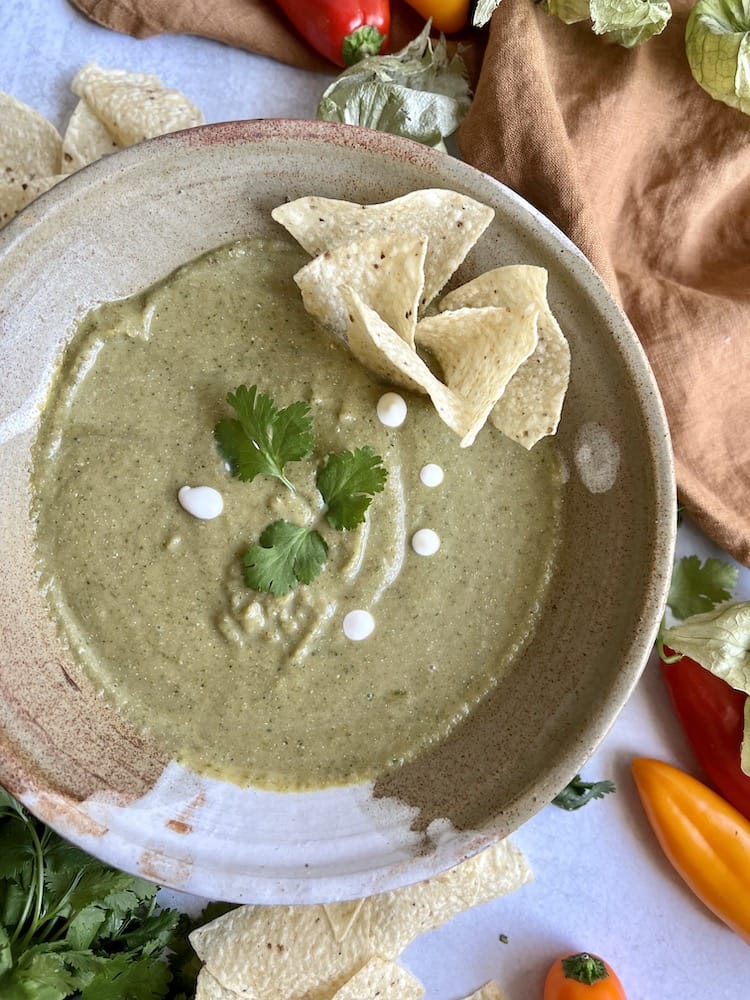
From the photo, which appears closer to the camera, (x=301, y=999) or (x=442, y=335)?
(x=442, y=335)

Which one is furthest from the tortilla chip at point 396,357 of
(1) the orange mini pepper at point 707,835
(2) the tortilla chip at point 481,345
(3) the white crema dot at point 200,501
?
(1) the orange mini pepper at point 707,835

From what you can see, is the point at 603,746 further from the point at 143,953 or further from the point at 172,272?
the point at 172,272

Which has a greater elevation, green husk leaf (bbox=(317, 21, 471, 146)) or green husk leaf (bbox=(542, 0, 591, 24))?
green husk leaf (bbox=(542, 0, 591, 24))

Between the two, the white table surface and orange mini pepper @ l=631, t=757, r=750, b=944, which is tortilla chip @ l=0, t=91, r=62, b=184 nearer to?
the white table surface

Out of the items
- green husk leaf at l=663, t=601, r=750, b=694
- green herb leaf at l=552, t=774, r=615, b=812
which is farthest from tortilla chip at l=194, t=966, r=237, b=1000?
green husk leaf at l=663, t=601, r=750, b=694

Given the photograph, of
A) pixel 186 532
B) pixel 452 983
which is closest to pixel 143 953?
pixel 452 983

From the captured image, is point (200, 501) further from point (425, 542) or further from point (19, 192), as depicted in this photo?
point (19, 192)

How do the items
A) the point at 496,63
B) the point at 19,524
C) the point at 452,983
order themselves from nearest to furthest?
the point at 19,524 → the point at 496,63 → the point at 452,983
